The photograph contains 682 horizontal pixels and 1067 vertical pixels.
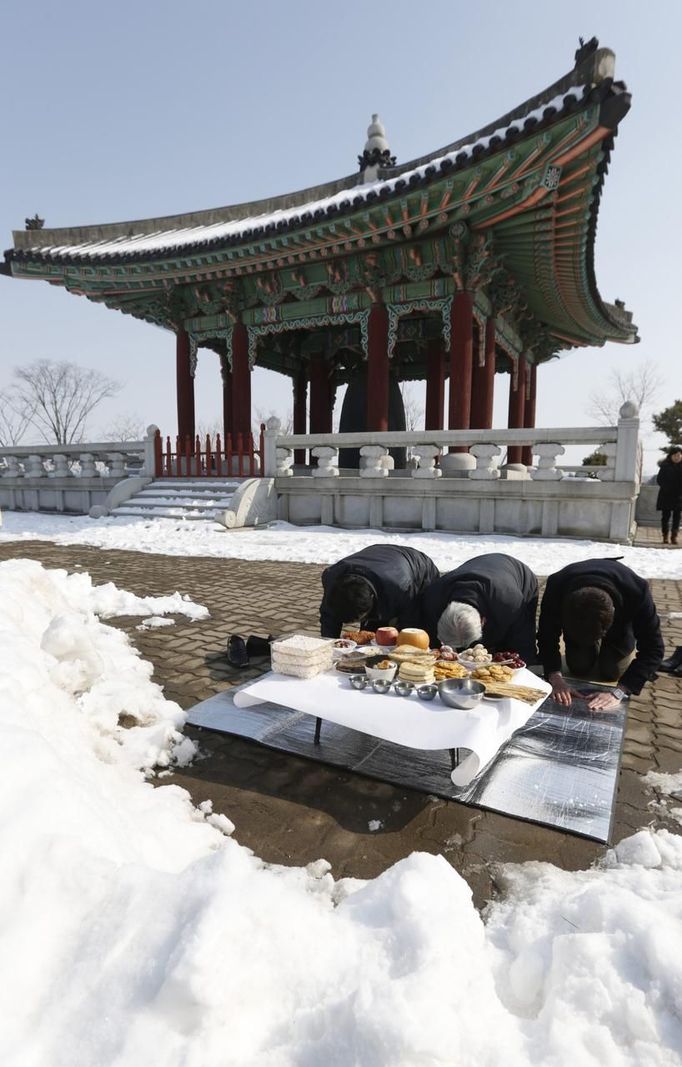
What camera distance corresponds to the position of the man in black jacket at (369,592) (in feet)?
12.0

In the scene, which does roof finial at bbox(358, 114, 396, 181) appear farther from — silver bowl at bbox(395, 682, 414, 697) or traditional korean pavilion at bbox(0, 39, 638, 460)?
silver bowl at bbox(395, 682, 414, 697)

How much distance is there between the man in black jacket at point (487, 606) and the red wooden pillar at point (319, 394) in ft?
46.9

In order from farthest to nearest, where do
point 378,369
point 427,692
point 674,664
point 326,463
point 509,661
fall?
point 378,369 < point 326,463 < point 674,664 < point 509,661 < point 427,692

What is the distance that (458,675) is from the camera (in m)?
2.90

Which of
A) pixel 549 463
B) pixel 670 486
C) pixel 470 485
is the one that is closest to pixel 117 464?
pixel 470 485

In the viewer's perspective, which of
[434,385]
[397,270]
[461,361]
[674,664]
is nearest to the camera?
[674,664]

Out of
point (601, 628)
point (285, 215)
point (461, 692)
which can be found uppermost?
point (285, 215)

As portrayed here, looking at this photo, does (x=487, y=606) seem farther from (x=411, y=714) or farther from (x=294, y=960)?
(x=294, y=960)

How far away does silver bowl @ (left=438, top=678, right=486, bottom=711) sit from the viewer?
262cm

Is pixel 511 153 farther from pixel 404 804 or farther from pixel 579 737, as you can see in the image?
pixel 404 804

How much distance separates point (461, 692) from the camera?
105 inches

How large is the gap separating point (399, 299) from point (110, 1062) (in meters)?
13.4

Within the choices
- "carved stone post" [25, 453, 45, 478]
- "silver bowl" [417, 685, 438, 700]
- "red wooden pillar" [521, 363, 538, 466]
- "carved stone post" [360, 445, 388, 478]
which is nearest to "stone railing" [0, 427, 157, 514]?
"carved stone post" [25, 453, 45, 478]

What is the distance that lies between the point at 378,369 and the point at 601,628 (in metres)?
10.7
